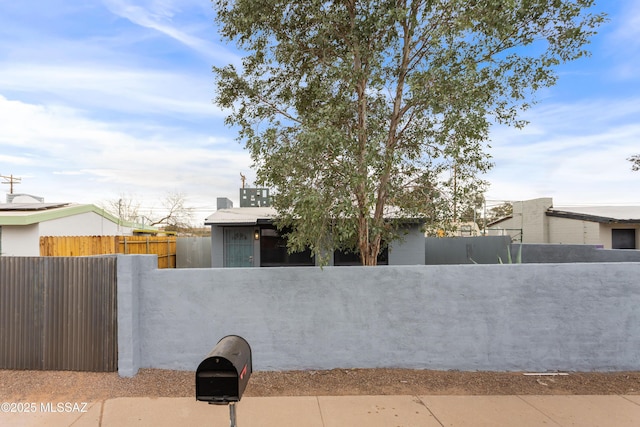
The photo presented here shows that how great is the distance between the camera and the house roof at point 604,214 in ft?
54.5

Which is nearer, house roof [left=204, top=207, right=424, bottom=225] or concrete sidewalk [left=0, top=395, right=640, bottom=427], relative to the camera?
concrete sidewalk [left=0, top=395, right=640, bottom=427]

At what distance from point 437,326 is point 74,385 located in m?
5.18

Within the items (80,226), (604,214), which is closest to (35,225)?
(80,226)

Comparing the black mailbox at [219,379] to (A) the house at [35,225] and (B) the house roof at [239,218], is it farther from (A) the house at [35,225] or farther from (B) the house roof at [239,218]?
(A) the house at [35,225]

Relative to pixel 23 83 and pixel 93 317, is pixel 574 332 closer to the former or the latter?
pixel 93 317

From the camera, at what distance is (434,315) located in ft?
16.6

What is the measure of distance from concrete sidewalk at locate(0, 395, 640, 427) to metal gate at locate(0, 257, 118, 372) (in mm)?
849

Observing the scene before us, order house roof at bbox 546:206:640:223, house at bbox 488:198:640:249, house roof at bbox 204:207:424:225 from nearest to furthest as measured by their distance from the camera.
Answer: house roof at bbox 204:207:424:225 → house roof at bbox 546:206:640:223 → house at bbox 488:198:640:249

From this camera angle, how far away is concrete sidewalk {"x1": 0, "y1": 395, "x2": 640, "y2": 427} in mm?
3674

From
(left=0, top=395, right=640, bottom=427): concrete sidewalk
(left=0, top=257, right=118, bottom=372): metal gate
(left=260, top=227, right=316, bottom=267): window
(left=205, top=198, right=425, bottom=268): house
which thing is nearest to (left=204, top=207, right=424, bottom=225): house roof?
(left=205, top=198, right=425, bottom=268): house

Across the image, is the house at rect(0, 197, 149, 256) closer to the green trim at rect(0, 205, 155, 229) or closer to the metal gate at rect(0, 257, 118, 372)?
the green trim at rect(0, 205, 155, 229)

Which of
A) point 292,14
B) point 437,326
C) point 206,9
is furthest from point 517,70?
point 206,9

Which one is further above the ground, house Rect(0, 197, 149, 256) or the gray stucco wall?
house Rect(0, 197, 149, 256)

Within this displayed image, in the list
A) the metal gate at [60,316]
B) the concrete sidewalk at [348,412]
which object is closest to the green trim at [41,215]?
the metal gate at [60,316]
